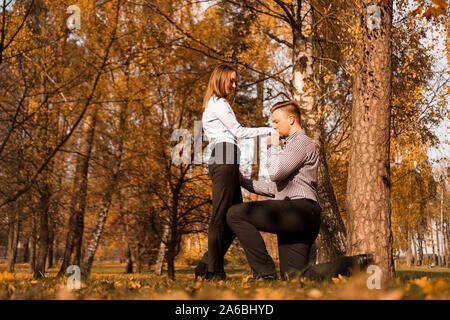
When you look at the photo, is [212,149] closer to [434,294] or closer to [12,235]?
[434,294]

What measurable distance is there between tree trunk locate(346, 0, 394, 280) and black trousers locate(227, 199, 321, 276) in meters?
1.08

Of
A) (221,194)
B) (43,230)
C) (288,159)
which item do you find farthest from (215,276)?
(43,230)

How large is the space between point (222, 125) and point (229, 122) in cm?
9

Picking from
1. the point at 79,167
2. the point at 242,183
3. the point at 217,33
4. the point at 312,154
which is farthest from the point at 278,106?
the point at 79,167

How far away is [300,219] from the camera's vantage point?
3018 mm

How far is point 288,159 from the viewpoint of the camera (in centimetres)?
315

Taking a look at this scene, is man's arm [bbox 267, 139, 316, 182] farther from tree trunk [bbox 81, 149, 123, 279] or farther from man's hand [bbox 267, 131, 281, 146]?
tree trunk [bbox 81, 149, 123, 279]

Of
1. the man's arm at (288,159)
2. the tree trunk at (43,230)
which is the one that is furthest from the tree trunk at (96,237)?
the man's arm at (288,159)

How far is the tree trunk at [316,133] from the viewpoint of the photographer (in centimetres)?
605

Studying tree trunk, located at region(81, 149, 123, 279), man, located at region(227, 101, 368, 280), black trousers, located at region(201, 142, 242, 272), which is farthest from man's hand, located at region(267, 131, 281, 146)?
tree trunk, located at region(81, 149, 123, 279)

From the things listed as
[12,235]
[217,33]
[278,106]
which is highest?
[217,33]

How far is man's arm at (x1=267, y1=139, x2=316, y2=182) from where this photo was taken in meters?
3.14

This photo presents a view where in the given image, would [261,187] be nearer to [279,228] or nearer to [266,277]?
[279,228]
